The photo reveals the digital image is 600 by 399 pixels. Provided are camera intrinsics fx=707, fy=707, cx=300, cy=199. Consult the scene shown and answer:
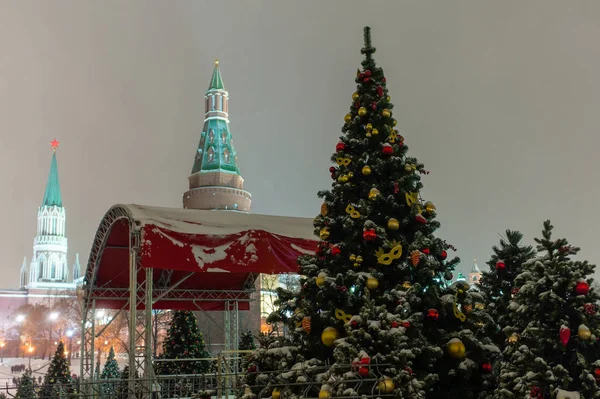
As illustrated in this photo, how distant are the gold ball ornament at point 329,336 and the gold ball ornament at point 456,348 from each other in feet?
5.88

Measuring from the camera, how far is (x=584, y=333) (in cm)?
894

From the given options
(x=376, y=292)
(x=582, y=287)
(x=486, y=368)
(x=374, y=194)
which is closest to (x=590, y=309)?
(x=582, y=287)

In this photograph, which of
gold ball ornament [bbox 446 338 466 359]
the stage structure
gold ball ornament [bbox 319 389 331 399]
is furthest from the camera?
the stage structure

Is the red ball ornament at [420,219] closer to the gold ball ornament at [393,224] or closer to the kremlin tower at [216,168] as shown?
the gold ball ornament at [393,224]

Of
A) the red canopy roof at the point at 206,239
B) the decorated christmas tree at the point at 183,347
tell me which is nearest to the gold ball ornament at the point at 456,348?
the red canopy roof at the point at 206,239

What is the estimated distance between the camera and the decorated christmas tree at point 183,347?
3244cm

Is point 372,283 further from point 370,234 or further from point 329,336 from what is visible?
point 329,336

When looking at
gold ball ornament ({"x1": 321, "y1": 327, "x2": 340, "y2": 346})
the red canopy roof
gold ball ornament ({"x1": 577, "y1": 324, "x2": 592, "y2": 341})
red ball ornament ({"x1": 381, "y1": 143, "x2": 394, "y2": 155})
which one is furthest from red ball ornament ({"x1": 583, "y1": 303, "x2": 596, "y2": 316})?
the red canopy roof

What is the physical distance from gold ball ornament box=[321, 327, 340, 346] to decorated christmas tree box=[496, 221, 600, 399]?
2737mm

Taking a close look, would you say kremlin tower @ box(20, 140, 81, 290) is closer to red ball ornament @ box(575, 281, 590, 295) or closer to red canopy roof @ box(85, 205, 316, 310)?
red canopy roof @ box(85, 205, 316, 310)

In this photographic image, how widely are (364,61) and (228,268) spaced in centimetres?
873

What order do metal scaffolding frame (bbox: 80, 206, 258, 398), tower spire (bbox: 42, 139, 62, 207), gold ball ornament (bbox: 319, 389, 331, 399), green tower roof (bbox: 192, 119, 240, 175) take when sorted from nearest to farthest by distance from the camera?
gold ball ornament (bbox: 319, 389, 331, 399)
metal scaffolding frame (bbox: 80, 206, 258, 398)
green tower roof (bbox: 192, 119, 240, 175)
tower spire (bbox: 42, 139, 62, 207)

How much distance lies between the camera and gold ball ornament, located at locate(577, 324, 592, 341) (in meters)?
8.93

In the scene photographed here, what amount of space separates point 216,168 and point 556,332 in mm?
60761
